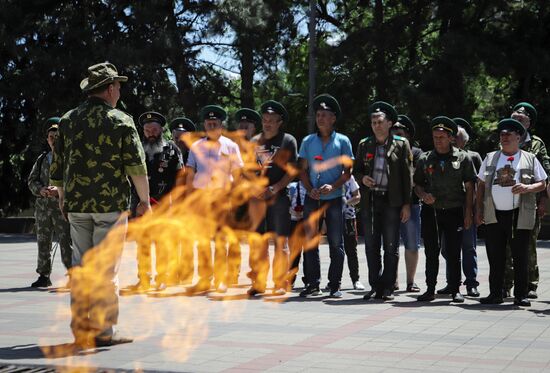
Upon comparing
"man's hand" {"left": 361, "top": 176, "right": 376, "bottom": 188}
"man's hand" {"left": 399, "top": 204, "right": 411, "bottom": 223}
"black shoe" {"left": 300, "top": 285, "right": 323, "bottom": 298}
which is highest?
"man's hand" {"left": 361, "top": 176, "right": 376, "bottom": 188}

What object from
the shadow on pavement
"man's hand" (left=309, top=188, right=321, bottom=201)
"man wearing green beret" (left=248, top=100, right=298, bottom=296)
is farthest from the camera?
"man wearing green beret" (left=248, top=100, right=298, bottom=296)

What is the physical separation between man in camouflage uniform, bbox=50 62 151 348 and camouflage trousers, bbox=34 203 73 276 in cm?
386

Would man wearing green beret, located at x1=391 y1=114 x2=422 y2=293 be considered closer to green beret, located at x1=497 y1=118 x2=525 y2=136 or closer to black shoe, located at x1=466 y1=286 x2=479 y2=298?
black shoe, located at x1=466 y1=286 x2=479 y2=298

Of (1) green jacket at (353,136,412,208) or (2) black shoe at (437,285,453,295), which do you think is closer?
(1) green jacket at (353,136,412,208)

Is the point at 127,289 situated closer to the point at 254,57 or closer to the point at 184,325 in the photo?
the point at 184,325

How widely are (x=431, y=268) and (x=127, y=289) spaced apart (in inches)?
139

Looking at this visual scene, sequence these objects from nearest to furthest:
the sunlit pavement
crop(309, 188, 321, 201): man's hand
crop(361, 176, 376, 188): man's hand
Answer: the sunlit pavement, crop(361, 176, 376, 188): man's hand, crop(309, 188, 321, 201): man's hand

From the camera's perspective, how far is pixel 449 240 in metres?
10.5

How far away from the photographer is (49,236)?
1179cm

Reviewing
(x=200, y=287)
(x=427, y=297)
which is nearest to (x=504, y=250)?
(x=427, y=297)

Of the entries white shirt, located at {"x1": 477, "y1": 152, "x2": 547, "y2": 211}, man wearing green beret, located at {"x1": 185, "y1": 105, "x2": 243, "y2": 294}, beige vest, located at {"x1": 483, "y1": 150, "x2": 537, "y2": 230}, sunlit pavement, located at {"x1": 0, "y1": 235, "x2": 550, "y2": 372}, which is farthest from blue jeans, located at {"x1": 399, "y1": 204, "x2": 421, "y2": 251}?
man wearing green beret, located at {"x1": 185, "y1": 105, "x2": 243, "y2": 294}

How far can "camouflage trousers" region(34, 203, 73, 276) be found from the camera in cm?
1140

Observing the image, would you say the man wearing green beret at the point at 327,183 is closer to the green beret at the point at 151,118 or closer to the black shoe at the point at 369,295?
the black shoe at the point at 369,295

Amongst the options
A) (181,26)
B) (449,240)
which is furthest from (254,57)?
(449,240)
